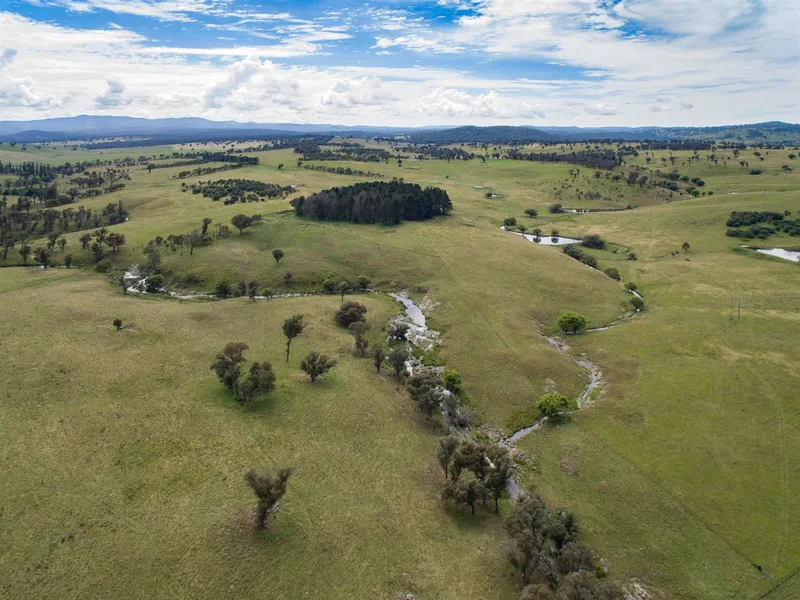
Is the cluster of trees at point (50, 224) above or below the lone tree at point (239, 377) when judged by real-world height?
above

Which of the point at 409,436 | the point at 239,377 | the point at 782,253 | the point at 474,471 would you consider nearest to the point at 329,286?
the point at 239,377

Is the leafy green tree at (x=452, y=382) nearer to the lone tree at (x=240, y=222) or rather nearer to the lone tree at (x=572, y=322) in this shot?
the lone tree at (x=572, y=322)

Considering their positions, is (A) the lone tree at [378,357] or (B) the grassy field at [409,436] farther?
(A) the lone tree at [378,357]

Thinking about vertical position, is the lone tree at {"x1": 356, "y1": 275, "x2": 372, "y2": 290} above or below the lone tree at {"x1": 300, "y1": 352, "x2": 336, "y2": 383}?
above

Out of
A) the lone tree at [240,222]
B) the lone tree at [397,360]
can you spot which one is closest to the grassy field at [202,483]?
the lone tree at [397,360]

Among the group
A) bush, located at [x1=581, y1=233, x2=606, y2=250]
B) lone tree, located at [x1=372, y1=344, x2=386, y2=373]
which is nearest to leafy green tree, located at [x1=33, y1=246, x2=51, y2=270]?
lone tree, located at [x1=372, y1=344, x2=386, y2=373]

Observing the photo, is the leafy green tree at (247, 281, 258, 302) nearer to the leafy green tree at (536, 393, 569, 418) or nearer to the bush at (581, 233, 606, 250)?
the leafy green tree at (536, 393, 569, 418)
